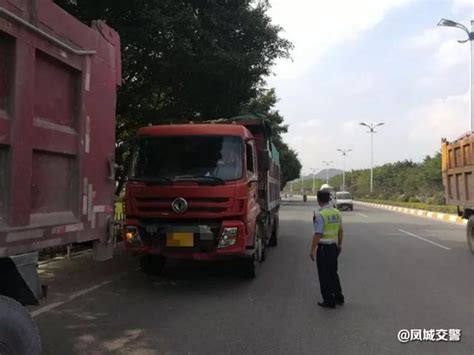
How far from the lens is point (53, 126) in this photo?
4273mm

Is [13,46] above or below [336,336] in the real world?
above

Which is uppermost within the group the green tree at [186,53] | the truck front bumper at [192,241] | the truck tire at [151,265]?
the green tree at [186,53]

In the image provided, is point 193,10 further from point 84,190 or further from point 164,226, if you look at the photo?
point 84,190

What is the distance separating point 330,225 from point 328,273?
64 centimetres

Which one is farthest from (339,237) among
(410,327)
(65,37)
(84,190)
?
(65,37)

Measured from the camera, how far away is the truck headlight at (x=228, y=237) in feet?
27.2

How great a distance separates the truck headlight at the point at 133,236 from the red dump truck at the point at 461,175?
8373mm

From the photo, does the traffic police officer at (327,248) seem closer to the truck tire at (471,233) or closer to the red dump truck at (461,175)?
the red dump truck at (461,175)

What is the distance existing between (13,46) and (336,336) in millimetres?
4311

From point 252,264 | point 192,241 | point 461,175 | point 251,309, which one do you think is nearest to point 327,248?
point 251,309

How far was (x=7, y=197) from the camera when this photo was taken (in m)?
3.76

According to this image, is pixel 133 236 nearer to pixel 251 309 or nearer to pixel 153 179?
pixel 153 179

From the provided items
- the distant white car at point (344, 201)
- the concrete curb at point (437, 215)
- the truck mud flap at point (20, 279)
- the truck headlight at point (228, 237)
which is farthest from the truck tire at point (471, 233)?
the distant white car at point (344, 201)

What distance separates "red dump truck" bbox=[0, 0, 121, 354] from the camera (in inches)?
148
